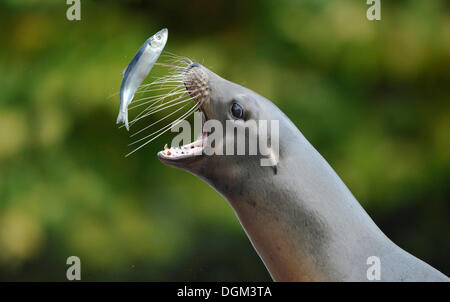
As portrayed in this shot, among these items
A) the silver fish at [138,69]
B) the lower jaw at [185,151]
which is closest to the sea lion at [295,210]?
the lower jaw at [185,151]

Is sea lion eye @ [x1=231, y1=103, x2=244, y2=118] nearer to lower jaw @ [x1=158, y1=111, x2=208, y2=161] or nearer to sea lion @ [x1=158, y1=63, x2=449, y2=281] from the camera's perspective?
sea lion @ [x1=158, y1=63, x2=449, y2=281]

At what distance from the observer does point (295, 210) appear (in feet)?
7.80

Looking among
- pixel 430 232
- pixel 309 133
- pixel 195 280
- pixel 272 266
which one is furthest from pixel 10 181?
pixel 272 266

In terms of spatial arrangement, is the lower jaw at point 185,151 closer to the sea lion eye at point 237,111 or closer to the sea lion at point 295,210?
the sea lion at point 295,210

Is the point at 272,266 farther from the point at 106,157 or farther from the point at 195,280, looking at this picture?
the point at 106,157

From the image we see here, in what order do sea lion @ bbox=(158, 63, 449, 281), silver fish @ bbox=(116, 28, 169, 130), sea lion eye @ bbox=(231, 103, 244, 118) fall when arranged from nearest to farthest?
1. sea lion @ bbox=(158, 63, 449, 281)
2. sea lion eye @ bbox=(231, 103, 244, 118)
3. silver fish @ bbox=(116, 28, 169, 130)

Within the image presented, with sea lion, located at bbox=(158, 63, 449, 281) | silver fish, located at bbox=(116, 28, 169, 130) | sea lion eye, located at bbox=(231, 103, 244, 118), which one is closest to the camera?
sea lion, located at bbox=(158, 63, 449, 281)

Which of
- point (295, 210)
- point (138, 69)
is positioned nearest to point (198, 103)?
point (138, 69)

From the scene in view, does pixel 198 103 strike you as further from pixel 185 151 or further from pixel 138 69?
Answer: pixel 138 69

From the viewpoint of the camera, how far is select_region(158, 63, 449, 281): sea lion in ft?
7.75

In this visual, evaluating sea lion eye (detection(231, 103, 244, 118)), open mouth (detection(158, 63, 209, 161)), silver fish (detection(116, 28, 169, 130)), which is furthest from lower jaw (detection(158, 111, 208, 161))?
silver fish (detection(116, 28, 169, 130))

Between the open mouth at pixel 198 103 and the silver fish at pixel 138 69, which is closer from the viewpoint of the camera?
the open mouth at pixel 198 103

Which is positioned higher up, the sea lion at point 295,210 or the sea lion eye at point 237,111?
the sea lion eye at point 237,111

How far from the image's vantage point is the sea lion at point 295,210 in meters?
2.36
